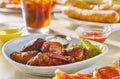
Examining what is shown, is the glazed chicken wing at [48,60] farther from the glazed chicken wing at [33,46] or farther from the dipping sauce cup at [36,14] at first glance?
the dipping sauce cup at [36,14]

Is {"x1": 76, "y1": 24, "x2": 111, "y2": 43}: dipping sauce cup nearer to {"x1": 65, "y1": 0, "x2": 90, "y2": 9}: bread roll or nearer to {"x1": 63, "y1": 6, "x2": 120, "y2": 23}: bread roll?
Result: {"x1": 63, "y1": 6, "x2": 120, "y2": 23}: bread roll

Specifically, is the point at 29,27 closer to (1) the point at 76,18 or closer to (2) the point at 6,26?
(2) the point at 6,26

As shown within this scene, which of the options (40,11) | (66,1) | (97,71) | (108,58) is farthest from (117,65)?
(66,1)

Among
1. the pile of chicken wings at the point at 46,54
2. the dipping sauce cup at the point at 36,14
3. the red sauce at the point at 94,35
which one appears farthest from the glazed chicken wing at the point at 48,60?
the dipping sauce cup at the point at 36,14

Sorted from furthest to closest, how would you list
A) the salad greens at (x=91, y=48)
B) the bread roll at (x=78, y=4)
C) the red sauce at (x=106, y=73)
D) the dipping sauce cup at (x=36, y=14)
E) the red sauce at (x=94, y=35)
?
1. the bread roll at (x=78, y=4)
2. the dipping sauce cup at (x=36, y=14)
3. the red sauce at (x=94, y=35)
4. the salad greens at (x=91, y=48)
5. the red sauce at (x=106, y=73)

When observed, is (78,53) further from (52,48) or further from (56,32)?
(56,32)

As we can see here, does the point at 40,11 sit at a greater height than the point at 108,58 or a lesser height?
greater

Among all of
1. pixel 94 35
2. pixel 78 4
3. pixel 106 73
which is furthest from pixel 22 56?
pixel 78 4
